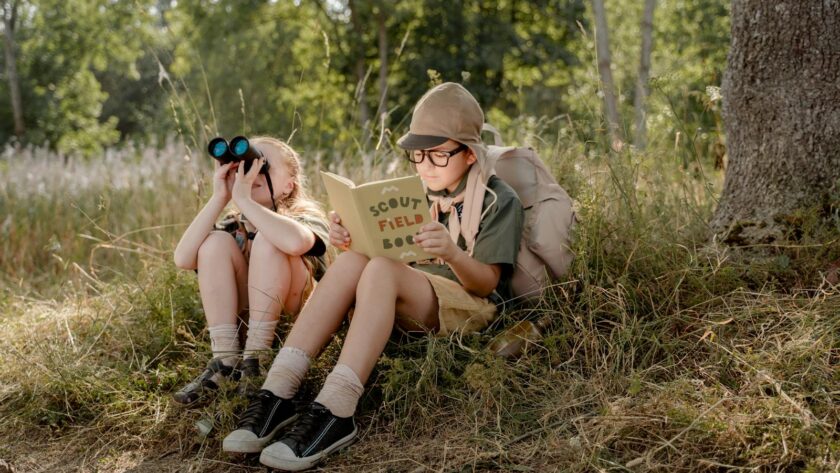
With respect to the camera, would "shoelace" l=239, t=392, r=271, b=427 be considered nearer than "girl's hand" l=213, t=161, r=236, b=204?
Yes

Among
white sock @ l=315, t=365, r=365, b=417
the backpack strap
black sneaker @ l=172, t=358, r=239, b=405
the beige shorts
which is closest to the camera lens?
white sock @ l=315, t=365, r=365, b=417

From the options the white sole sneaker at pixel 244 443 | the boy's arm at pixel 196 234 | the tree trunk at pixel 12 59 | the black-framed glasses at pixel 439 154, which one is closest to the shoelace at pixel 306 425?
the white sole sneaker at pixel 244 443

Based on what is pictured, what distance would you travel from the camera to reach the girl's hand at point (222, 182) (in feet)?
10.6

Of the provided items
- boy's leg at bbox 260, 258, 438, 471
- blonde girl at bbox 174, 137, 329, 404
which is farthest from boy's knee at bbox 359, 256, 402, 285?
blonde girl at bbox 174, 137, 329, 404

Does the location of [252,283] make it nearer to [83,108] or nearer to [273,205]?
[273,205]

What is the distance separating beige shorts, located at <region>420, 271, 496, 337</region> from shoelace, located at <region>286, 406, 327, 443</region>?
534 millimetres

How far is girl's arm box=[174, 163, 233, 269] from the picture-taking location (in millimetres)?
3186

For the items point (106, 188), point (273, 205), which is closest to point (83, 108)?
point (106, 188)

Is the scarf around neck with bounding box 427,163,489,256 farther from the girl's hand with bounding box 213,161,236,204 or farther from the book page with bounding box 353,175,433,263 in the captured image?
the girl's hand with bounding box 213,161,236,204

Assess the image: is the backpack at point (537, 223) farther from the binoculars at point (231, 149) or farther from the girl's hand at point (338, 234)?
the binoculars at point (231, 149)

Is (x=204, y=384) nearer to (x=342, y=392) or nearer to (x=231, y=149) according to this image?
(x=342, y=392)

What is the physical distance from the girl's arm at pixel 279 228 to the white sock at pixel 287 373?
0.41 metres

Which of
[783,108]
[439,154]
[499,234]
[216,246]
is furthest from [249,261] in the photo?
[783,108]

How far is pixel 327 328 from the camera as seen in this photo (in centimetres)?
288
